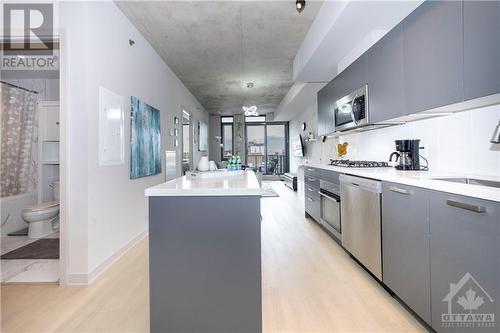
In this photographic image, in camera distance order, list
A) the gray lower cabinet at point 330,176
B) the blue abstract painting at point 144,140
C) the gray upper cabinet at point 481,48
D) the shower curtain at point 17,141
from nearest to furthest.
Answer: the gray upper cabinet at point 481,48 → the gray lower cabinet at point 330,176 → the blue abstract painting at point 144,140 → the shower curtain at point 17,141


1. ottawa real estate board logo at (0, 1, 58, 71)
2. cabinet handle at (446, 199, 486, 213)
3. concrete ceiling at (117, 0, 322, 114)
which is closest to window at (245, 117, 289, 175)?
concrete ceiling at (117, 0, 322, 114)

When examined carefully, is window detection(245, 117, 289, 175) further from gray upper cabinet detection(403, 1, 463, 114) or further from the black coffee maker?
gray upper cabinet detection(403, 1, 463, 114)

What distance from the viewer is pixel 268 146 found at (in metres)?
11.8

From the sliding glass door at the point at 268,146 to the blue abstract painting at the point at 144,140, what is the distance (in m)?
7.67

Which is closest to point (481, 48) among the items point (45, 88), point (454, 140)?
point (454, 140)

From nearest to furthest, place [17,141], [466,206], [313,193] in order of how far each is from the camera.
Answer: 1. [466,206]
2. [313,193]
3. [17,141]

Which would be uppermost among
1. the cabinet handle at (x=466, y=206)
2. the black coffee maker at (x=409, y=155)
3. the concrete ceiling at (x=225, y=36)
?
the concrete ceiling at (x=225, y=36)

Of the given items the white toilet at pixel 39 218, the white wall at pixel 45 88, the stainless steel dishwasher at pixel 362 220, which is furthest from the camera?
the white wall at pixel 45 88

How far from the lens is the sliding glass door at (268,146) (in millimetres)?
11703

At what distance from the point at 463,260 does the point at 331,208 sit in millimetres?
1970

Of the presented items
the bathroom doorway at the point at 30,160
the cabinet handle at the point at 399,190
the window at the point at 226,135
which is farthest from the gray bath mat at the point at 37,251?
the window at the point at 226,135

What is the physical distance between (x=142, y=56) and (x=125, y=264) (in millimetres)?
2819

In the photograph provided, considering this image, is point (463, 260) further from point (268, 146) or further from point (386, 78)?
point (268, 146)

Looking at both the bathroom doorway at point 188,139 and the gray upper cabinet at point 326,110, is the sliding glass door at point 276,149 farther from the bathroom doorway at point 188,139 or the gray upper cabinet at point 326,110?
the gray upper cabinet at point 326,110
